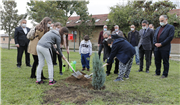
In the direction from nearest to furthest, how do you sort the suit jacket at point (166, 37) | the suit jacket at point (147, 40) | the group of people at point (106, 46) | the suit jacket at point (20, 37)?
the group of people at point (106, 46), the suit jacket at point (166, 37), the suit jacket at point (147, 40), the suit jacket at point (20, 37)

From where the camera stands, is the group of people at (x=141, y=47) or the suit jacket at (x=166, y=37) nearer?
the group of people at (x=141, y=47)

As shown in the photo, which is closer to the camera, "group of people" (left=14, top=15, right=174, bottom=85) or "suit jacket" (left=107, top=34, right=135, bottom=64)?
"group of people" (left=14, top=15, right=174, bottom=85)

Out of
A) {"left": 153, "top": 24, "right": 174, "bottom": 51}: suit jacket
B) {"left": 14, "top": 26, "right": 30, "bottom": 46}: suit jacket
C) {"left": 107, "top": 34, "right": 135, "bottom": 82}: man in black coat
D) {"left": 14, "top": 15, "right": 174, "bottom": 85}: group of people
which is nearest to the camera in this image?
{"left": 14, "top": 15, "right": 174, "bottom": 85}: group of people

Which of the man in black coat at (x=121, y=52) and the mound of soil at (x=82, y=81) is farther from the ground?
the man in black coat at (x=121, y=52)

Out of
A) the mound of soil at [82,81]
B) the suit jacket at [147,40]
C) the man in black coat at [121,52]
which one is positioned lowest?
the mound of soil at [82,81]

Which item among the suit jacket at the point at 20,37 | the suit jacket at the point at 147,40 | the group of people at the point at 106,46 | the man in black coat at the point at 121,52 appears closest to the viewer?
the group of people at the point at 106,46

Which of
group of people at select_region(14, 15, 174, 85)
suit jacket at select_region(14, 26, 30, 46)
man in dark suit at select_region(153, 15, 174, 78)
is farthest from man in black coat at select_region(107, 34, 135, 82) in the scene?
suit jacket at select_region(14, 26, 30, 46)

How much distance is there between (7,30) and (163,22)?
885 inches

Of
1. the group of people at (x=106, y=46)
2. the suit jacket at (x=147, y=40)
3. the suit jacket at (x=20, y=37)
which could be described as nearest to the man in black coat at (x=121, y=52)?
the group of people at (x=106, y=46)

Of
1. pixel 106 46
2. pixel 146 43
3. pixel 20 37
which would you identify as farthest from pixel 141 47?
pixel 20 37

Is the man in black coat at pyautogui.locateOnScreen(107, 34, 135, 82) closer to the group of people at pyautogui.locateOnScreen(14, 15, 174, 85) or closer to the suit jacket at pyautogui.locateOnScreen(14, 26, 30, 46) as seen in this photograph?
the group of people at pyautogui.locateOnScreen(14, 15, 174, 85)

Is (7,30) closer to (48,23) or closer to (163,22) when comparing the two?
(48,23)

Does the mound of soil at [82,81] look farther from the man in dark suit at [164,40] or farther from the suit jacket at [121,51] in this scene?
the man in dark suit at [164,40]

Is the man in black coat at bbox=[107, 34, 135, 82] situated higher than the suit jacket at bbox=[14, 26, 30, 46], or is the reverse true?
the suit jacket at bbox=[14, 26, 30, 46]
